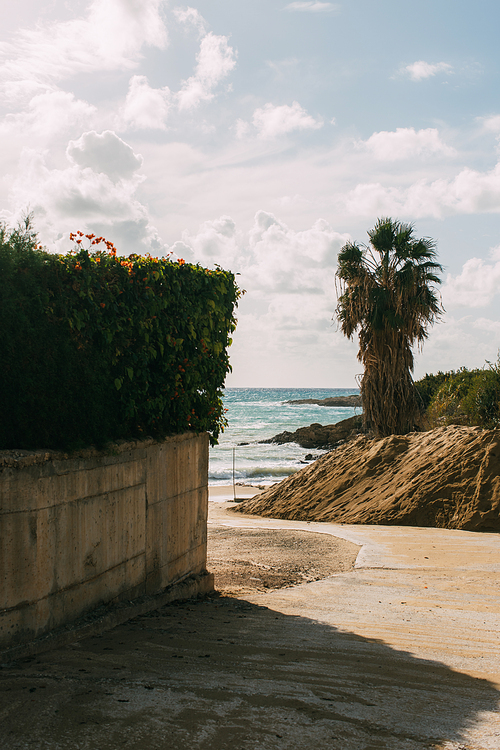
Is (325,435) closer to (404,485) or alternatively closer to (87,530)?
(404,485)

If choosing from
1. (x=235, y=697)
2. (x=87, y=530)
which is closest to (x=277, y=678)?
(x=235, y=697)

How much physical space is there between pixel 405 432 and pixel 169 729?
1689 centimetres

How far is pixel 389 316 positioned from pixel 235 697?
16069 millimetres

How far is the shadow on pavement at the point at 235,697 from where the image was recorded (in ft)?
10.6

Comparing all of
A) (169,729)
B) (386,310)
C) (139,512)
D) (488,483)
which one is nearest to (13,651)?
(169,729)

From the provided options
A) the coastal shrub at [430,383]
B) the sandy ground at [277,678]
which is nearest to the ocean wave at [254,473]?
the coastal shrub at [430,383]

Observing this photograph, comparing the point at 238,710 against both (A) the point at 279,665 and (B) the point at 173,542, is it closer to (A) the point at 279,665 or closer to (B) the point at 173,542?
(A) the point at 279,665

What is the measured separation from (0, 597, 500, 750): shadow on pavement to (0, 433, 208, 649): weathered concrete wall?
405mm

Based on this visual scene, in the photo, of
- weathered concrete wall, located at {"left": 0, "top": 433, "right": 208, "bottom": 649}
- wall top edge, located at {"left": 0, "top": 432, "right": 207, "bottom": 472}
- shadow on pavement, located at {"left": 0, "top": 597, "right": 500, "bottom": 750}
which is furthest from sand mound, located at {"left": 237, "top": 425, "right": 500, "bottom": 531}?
wall top edge, located at {"left": 0, "top": 432, "right": 207, "bottom": 472}

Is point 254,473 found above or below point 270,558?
below

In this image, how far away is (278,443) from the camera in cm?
4616

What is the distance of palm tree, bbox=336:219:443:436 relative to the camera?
18891 mm

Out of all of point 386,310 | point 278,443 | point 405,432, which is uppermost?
point 386,310

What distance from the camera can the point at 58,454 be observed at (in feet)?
15.6
